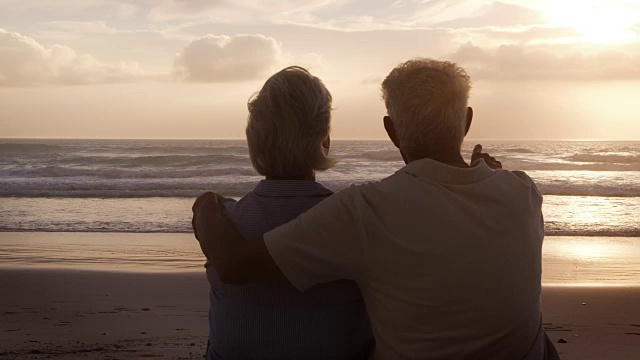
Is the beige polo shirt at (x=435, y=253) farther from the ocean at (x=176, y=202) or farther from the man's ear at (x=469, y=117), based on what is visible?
the ocean at (x=176, y=202)

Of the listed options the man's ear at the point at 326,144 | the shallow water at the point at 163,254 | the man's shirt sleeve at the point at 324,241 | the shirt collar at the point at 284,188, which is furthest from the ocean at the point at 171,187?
the man's shirt sleeve at the point at 324,241

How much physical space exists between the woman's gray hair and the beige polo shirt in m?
0.38

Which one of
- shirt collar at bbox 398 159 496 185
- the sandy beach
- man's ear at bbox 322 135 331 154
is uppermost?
Answer: man's ear at bbox 322 135 331 154

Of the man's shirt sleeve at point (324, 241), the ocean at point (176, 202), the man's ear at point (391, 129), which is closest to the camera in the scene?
the man's shirt sleeve at point (324, 241)

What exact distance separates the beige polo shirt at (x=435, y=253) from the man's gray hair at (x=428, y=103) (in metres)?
0.09

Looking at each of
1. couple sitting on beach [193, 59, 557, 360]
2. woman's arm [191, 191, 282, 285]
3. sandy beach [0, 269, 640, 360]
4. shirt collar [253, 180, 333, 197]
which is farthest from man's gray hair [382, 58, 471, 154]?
sandy beach [0, 269, 640, 360]

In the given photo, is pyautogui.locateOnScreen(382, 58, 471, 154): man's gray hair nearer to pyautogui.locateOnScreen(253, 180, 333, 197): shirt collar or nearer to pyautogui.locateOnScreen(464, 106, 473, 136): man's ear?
pyautogui.locateOnScreen(464, 106, 473, 136): man's ear

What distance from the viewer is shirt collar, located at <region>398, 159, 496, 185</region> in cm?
187

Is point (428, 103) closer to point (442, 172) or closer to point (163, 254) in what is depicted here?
point (442, 172)

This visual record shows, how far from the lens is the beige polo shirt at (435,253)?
1830 millimetres

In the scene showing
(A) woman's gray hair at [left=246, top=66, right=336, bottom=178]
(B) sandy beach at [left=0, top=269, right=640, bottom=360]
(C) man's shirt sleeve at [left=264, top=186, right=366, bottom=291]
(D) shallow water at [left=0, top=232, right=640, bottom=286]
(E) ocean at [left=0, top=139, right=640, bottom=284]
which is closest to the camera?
(C) man's shirt sleeve at [left=264, top=186, right=366, bottom=291]

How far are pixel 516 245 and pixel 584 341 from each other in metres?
3.22

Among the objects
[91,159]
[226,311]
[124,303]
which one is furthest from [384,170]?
[226,311]

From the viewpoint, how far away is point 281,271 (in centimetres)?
192
